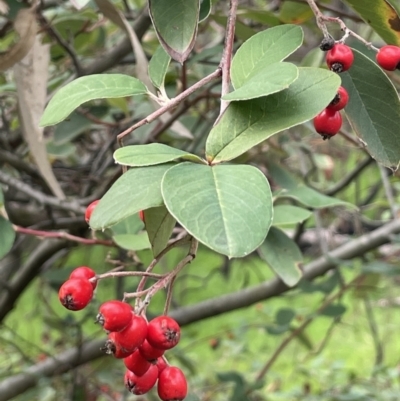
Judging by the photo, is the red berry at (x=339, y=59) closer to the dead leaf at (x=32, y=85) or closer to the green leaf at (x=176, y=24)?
the green leaf at (x=176, y=24)

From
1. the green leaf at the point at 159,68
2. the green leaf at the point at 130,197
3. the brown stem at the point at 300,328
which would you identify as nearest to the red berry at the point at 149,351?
the green leaf at the point at 130,197

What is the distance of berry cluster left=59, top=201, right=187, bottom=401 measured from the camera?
16.9 inches

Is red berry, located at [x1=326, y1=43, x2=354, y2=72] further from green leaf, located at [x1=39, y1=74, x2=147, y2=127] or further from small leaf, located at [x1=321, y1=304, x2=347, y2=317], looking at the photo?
small leaf, located at [x1=321, y1=304, x2=347, y2=317]

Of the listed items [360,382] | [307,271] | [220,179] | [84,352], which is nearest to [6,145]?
[84,352]

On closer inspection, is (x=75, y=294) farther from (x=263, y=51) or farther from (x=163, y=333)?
(x=263, y=51)

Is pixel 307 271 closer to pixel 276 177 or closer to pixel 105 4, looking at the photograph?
pixel 276 177

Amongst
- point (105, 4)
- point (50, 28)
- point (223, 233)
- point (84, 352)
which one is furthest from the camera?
point (84, 352)

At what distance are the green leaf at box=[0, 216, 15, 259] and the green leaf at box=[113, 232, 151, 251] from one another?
0.13 metres

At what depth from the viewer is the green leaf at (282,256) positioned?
2.41ft

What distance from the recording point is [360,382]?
4.88 ft

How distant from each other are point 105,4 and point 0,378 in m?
0.91

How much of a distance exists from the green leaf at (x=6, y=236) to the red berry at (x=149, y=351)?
0.29 m

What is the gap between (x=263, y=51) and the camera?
1.53 ft

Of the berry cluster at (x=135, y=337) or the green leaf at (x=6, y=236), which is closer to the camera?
the berry cluster at (x=135, y=337)
